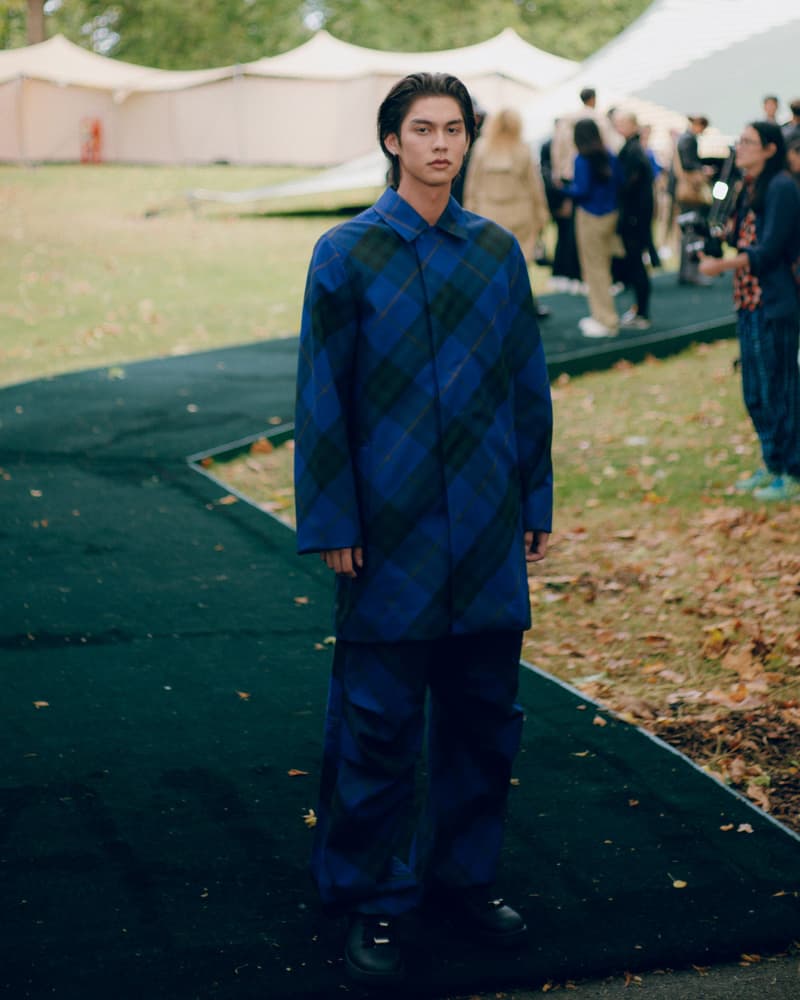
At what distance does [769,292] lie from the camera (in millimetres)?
7230

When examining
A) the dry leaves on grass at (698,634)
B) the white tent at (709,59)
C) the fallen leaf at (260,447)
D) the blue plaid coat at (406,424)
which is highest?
the white tent at (709,59)

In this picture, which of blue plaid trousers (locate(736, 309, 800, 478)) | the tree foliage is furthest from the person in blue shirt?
the tree foliage

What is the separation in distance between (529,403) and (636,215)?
34.0ft

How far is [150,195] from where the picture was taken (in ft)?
102

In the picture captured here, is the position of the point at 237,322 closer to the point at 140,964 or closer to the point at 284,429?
the point at 284,429

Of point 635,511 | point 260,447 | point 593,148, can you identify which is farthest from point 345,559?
point 593,148

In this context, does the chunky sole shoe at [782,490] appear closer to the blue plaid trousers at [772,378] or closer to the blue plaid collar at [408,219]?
the blue plaid trousers at [772,378]

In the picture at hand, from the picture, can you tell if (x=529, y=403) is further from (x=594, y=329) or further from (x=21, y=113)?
(x=21, y=113)

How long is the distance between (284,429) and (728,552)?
342cm

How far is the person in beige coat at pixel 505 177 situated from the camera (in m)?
12.3

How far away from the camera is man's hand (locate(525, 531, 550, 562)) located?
3305 mm

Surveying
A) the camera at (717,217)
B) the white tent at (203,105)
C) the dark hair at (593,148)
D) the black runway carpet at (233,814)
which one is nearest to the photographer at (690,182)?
the dark hair at (593,148)

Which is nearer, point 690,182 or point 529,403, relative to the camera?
point 529,403

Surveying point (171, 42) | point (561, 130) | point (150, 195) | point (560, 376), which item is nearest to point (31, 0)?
point (171, 42)
